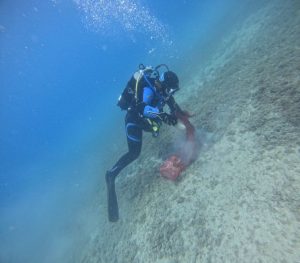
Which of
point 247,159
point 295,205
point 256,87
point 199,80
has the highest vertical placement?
point 199,80

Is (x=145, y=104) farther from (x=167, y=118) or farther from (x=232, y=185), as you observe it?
(x=232, y=185)

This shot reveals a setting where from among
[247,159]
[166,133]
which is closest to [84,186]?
[166,133]

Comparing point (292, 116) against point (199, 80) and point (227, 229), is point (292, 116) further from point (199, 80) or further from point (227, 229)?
point (199, 80)

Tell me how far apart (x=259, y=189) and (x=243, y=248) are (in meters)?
0.92

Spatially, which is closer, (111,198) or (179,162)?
(179,162)

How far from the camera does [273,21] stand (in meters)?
9.61

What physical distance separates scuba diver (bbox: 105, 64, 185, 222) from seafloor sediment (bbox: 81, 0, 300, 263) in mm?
935

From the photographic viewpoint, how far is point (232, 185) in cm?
439

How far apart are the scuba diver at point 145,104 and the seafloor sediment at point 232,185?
935mm

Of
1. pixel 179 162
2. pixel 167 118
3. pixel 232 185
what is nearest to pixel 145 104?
pixel 167 118

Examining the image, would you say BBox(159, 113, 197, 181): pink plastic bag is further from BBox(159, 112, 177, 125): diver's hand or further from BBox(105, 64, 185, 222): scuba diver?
BBox(159, 112, 177, 125): diver's hand

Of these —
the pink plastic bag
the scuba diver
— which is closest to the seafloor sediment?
the pink plastic bag

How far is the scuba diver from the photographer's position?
5.14 metres

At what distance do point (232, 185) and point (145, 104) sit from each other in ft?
7.42
